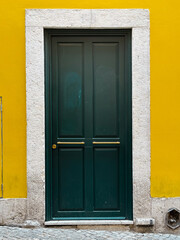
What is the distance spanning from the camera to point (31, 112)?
512cm

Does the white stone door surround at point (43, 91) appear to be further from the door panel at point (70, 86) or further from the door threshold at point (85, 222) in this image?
the door panel at point (70, 86)

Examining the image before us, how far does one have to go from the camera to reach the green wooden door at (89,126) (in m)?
5.28

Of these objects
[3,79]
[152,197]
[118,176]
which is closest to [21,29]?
[3,79]

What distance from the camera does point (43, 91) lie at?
5.14 meters

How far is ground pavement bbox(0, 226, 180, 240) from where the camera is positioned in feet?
15.7

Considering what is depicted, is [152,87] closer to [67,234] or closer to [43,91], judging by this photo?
[43,91]

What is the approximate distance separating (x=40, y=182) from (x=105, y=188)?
0.96 metres

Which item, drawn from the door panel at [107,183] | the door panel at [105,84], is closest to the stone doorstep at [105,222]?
the door panel at [107,183]

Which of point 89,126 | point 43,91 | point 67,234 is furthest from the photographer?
point 89,126

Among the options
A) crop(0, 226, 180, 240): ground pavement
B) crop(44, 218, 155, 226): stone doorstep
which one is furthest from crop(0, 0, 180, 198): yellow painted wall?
crop(0, 226, 180, 240): ground pavement

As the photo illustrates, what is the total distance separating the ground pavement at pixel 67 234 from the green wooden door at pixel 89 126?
0.29 meters

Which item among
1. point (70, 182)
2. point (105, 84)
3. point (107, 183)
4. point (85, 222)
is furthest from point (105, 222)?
point (105, 84)

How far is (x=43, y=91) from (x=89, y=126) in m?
0.84

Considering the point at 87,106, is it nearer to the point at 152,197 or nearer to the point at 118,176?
the point at 118,176
